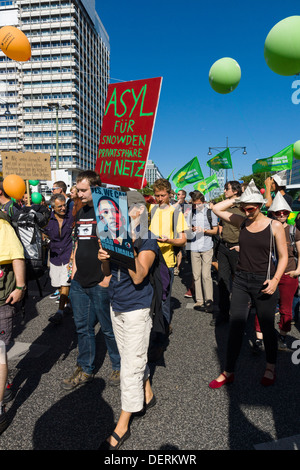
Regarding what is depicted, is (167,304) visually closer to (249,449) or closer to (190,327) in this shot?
(190,327)

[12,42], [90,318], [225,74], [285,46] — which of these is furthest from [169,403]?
[12,42]

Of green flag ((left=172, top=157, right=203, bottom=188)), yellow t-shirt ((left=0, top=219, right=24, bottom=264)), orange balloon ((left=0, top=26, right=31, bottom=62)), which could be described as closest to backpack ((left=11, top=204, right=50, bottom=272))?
yellow t-shirt ((left=0, top=219, right=24, bottom=264))

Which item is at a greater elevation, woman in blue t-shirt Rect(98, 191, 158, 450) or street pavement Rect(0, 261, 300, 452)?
woman in blue t-shirt Rect(98, 191, 158, 450)

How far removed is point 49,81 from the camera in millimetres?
61688

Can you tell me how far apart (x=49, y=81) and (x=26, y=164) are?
64.0 metres

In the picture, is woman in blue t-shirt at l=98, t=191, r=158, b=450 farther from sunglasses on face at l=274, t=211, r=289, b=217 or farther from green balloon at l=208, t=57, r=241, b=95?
green balloon at l=208, t=57, r=241, b=95

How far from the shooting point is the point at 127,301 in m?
2.18

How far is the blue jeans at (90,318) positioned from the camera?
2828mm

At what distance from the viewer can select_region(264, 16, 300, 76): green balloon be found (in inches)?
137

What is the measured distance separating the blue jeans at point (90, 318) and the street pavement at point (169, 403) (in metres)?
0.27

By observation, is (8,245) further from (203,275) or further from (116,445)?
(203,275)

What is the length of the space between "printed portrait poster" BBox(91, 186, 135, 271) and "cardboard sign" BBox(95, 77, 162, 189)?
46 centimetres

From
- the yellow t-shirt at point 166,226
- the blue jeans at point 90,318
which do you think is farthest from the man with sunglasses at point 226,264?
the blue jeans at point 90,318

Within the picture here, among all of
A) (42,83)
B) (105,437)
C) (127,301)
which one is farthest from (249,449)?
(42,83)
